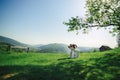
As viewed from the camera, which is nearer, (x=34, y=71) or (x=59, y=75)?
(x=59, y=75)

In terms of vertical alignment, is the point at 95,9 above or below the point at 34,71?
above

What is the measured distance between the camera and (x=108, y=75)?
18.0 meters

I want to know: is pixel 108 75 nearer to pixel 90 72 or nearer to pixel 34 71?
pixel 90 72

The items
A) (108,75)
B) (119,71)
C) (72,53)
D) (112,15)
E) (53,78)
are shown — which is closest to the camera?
(53,78)

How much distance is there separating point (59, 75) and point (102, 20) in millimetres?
19734

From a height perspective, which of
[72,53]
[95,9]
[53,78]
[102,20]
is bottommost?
[53,78]

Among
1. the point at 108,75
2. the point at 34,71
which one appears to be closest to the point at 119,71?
the point at 108,75

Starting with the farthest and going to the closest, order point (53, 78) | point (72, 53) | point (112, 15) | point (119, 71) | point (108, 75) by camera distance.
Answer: point (112, 15) → point (72, 53) → point (119, 71) → point (108, 75) → point (53, 78)

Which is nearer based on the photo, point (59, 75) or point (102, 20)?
point (59, 75)

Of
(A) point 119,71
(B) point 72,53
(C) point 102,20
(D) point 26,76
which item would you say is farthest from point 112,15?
(D) point 26,76

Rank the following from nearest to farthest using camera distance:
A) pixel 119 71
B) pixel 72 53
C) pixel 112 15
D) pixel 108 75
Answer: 1. pixel 108 75
2. pixel 119 71
3. pixel 72 53
4. pixel 112 15

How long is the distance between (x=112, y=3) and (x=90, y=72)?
18683 millimetres

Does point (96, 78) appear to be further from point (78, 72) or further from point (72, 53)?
point (72, 53)

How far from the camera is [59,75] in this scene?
17.3m
